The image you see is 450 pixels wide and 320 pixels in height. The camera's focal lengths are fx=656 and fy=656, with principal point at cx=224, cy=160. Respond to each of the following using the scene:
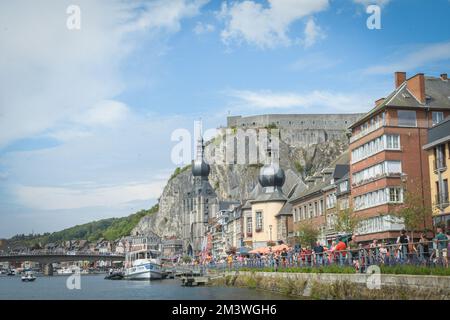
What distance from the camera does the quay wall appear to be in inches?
825

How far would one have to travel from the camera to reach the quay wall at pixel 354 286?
825 inches

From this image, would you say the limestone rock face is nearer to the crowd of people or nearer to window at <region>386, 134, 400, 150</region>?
window at <region>386, 134, 400, 150</region>

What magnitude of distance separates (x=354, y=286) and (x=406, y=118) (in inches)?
750

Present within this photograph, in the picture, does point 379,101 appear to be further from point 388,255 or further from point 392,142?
point 388,255

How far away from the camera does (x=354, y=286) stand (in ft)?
86.6

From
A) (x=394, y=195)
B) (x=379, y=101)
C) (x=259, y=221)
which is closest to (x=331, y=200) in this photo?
(x=379, y=101)

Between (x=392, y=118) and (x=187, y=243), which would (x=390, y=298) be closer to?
(x=392, y=118)

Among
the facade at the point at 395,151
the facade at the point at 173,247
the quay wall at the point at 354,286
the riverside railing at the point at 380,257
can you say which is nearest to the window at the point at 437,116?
the facade at the point at 395,151

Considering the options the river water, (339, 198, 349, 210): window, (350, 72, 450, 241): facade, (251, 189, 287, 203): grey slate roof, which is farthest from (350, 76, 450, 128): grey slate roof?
(251, 189, 287, 203): grey slate roof

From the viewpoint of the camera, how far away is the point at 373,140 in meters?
43.4

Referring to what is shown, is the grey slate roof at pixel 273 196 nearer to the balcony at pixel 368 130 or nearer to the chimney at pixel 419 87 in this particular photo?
the balcony at pixel 368 130

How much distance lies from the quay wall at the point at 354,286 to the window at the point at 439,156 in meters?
10.1

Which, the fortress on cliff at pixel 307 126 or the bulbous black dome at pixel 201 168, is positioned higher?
the fortress on cliff at pixel 307 126
